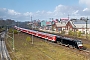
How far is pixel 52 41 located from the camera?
5878cm

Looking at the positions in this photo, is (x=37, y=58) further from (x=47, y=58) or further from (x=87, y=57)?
(x=87, y=57)

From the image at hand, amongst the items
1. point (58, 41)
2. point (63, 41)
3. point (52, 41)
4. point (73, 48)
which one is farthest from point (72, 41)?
point (52, 41)

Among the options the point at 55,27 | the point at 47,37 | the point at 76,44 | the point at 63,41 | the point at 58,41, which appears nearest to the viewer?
the point at 76,44

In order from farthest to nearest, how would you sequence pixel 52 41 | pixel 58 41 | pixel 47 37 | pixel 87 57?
pixel 47 37 → pixel 52 41 → pixel 58 41 → pixel 87 57

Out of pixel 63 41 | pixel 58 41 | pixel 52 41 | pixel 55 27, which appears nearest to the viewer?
pixel 63 41

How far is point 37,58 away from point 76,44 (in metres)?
12.6

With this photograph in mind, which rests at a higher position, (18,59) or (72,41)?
(72,41)

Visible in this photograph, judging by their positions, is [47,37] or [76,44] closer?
[76,44]

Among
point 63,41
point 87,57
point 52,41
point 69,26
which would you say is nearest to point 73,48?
point 63,41

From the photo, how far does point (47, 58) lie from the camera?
3366 centimetres

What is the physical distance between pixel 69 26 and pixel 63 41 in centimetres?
6073

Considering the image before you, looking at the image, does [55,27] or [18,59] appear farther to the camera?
[55,27]

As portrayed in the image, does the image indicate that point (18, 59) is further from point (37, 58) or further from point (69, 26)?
point (69, 26)

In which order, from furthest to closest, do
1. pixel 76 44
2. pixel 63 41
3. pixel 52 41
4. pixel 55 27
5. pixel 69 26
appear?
1. pixel 55 27
2. pixel 69 26
3. pixel 52 41
4. pixel 63 41
5. pixel 76 44
